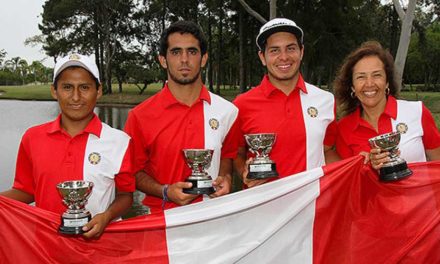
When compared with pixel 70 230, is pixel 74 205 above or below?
above

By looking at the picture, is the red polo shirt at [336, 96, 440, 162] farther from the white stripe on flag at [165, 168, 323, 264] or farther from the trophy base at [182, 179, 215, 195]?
the trophy base at [182, 179, 215, 195]

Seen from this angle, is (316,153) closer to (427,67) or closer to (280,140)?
(280,140)

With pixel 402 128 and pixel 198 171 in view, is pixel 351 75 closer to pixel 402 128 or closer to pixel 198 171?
pixel 402 128

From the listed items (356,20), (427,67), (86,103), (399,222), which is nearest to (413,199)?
(399,222)

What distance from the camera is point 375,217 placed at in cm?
392

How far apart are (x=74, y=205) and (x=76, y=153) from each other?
1.64 ft

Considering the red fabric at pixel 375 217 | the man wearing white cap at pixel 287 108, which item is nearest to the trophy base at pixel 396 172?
the red fabric at pixel 375 217

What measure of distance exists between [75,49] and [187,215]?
54.4m

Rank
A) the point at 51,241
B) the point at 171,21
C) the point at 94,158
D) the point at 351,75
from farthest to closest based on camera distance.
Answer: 1. the point at 171,21
2. the point at 351,75
3. the point at 94,158
4. the point at 51,241

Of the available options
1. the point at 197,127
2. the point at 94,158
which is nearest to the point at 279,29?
the point at 197,127

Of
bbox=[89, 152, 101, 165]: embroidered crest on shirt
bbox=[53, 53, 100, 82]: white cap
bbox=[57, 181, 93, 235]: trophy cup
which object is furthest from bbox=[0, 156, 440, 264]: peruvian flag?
bbox=[53, 53, 100, 82]: white cap

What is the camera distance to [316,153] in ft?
13.9

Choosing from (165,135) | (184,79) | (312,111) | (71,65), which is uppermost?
(71,65)

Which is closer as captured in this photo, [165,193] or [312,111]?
[165,193]
